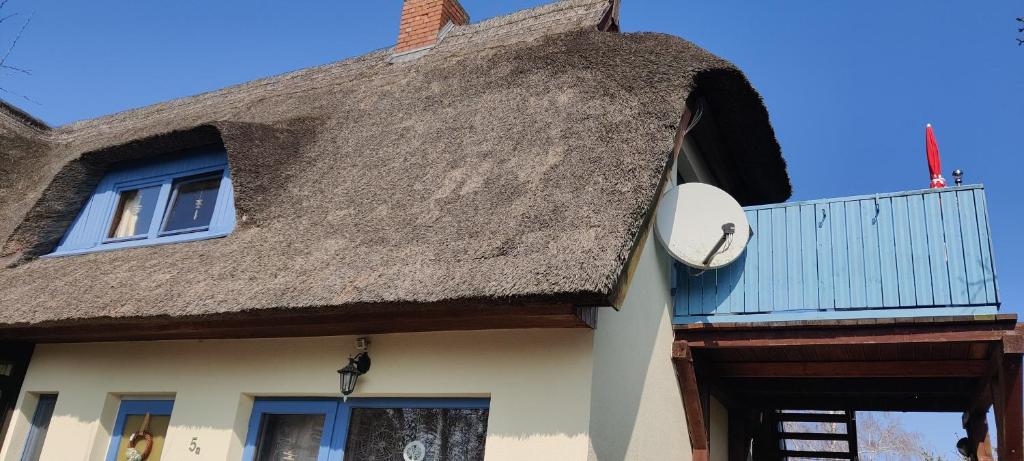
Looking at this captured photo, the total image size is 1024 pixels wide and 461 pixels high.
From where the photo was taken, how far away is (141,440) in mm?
6074

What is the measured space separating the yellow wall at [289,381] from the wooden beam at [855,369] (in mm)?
2609

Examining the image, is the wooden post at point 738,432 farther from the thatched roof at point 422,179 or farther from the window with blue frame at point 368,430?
the window with blue frame at point 368,430

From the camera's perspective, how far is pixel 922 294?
5.26 metres

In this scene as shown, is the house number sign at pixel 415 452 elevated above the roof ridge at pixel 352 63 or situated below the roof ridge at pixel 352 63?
below

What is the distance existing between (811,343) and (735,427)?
8.85 ft

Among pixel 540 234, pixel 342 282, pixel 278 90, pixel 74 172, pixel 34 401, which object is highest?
pixel 278 90

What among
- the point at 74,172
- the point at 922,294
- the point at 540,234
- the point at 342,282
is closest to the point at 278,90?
the point at 74,172

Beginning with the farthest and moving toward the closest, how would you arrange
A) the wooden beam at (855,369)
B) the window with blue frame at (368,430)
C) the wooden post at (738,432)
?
1. the wooden post at (738,432)
2. the wooden beam at (855,369)
3. the window with blue frame at (368,430)

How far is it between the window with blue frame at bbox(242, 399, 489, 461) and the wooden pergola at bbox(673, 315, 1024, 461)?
79.4 inches

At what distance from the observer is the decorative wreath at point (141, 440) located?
5.94 m

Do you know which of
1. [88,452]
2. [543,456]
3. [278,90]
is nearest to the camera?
[543,456]

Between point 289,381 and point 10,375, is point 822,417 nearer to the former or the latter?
point 289,381

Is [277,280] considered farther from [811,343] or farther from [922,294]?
[922,294]

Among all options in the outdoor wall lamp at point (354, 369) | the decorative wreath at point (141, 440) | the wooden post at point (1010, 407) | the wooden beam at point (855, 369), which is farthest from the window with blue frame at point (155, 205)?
the wooden post at point (1010, 407)
